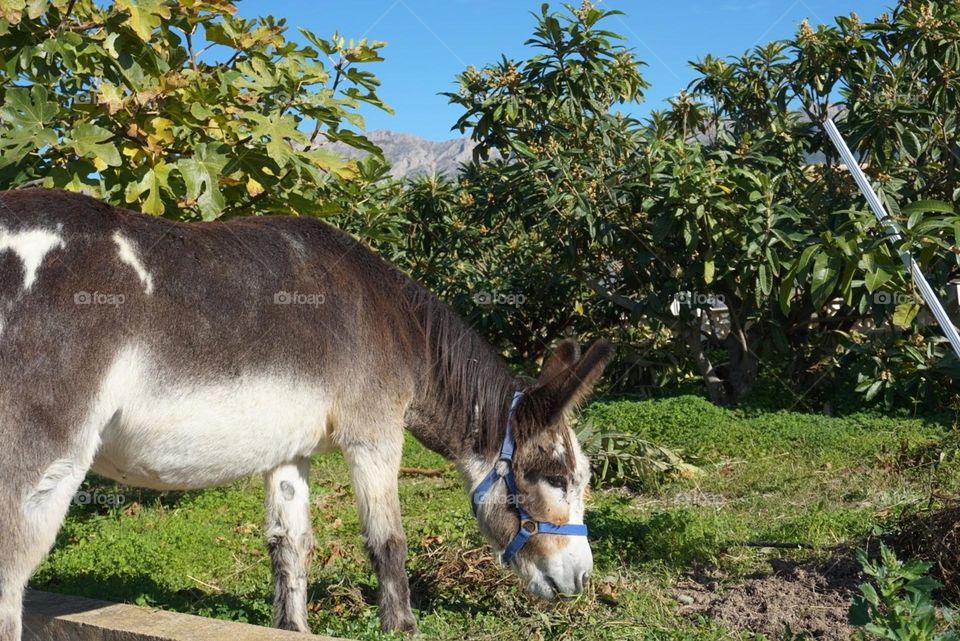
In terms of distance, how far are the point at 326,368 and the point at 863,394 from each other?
6860mm

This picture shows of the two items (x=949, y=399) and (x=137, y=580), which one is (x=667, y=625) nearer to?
(x=137, y=580)

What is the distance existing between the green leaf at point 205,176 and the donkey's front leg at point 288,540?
138 cm

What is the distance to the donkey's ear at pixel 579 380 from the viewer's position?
166 inches

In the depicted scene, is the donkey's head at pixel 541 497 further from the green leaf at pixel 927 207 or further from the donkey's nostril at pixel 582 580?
the green leaf at pixel 927 207

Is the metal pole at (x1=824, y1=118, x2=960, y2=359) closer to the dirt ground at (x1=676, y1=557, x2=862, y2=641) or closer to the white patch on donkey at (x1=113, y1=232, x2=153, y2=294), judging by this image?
the dirt ground at (x1=676, y1=557, x2=862, y2=641)

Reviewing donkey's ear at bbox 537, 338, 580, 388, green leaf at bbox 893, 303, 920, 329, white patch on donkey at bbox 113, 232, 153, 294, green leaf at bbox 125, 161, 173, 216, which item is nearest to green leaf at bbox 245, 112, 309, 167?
green leaf at bbox 125, 161, 173, 216

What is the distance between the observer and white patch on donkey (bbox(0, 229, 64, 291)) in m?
3.31

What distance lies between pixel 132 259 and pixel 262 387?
67 centimetres

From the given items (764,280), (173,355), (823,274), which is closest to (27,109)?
(173,355)

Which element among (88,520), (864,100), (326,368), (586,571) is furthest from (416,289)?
(864,100)

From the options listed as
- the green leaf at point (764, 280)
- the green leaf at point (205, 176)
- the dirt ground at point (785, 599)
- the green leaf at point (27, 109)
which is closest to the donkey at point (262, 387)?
the dirt ground at point (785, 599)

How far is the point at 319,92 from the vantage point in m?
5.40

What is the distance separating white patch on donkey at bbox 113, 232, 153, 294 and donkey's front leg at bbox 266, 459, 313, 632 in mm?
1105

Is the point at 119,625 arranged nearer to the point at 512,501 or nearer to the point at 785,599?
the point at 512,501
